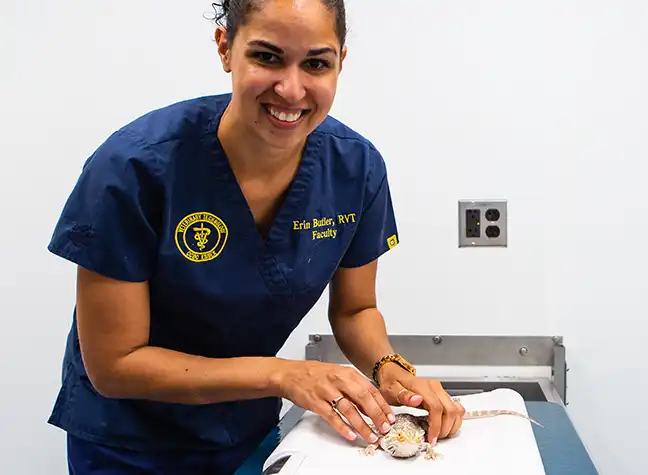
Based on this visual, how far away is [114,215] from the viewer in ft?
3.32

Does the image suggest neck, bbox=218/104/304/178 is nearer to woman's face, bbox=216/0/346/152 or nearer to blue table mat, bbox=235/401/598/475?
woman's face, bbox=216/0/346/152

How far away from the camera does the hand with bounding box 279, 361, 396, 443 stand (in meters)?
1.02

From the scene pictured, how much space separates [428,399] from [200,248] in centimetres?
41

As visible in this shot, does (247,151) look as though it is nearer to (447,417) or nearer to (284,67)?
(284,67)

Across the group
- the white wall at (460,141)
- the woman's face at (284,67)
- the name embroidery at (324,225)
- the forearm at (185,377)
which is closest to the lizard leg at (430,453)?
the forearm at (185,377)

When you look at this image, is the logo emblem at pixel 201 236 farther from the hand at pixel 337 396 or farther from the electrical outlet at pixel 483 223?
the electrical outlet at pixel 483 223

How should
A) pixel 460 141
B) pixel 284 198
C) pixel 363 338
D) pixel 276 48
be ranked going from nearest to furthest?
pixel 276 48
pixel 284 198
pixel 363 338
pixel 460 141

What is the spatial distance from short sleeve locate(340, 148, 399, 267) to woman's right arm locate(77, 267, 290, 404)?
0.31 metres

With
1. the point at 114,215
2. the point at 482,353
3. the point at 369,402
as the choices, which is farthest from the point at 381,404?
the point at 482,353

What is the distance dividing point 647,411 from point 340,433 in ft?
3.31

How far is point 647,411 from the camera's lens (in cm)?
170

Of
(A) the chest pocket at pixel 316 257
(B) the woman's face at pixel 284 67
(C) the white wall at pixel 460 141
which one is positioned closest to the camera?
(B) the woman's face at pixel 284 67

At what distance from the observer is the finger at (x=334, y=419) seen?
1016mm

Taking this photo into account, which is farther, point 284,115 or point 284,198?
point 284,198
